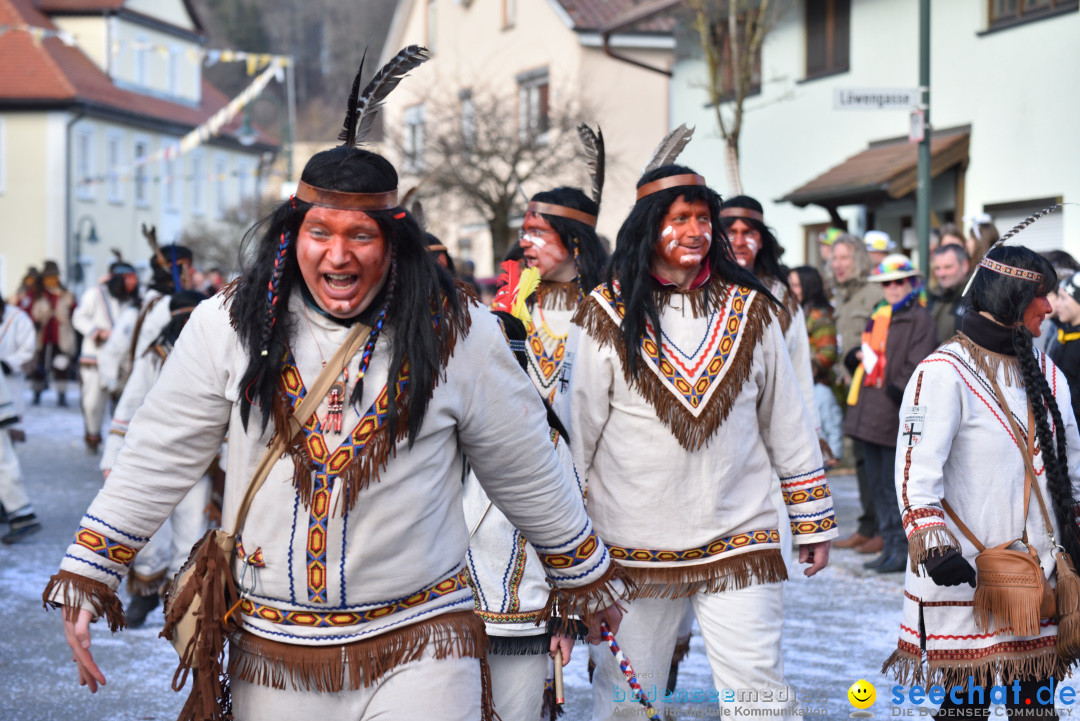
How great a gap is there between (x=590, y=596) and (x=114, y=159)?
127 feet

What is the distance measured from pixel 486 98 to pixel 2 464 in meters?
18.9

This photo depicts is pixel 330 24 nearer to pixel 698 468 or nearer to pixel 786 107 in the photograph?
pixel 786 107

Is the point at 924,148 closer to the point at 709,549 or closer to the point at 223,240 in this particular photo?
the point at 709,549

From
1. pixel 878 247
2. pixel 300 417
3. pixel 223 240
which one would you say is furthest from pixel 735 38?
pixel 223 240

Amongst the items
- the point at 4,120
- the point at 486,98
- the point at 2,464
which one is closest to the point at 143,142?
the point at 4,120

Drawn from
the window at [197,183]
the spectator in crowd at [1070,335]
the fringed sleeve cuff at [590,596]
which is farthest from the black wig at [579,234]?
the window at [197,183]

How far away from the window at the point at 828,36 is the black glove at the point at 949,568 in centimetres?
1478

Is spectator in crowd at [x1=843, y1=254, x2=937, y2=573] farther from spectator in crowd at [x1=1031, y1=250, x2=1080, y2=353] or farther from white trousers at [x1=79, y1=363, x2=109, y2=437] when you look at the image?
white trousers at [x1=79, y1=363, x2=109, y2=437]

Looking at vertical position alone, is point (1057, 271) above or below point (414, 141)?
below

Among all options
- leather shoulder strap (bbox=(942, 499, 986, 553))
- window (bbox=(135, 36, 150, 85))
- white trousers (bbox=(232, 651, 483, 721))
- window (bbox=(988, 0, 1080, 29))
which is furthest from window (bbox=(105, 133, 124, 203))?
white trousers (bbox=(232, 651, 483, 721))

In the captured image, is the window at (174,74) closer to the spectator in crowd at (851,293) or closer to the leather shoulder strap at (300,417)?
the spectator in crowd at (851,293)

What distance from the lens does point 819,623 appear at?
6.93 metres

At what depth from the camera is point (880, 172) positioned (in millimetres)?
15805

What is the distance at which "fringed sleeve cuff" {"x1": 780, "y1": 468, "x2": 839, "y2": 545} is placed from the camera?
423 centimetres
